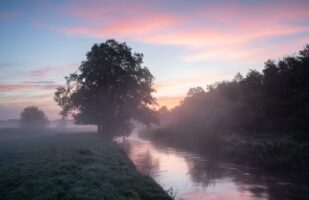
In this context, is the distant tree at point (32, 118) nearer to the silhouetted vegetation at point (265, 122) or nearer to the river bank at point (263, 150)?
the silhouetted vegetation at point (265, 122)

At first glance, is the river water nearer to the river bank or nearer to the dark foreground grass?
the river bank

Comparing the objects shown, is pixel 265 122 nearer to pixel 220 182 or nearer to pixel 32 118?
pixel 220 182

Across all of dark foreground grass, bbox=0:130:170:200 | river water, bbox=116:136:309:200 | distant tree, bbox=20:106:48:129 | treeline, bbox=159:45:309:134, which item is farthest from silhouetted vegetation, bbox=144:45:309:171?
distant tree, bbox=20:106:48:129

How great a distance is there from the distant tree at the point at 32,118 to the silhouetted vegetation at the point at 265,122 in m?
102

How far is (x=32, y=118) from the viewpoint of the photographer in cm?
16062

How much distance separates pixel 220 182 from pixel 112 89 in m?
40.7

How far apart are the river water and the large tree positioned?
27528mm

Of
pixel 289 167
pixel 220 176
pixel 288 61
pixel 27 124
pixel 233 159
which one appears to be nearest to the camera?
pixel 220 176

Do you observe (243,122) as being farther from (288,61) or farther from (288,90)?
(288,61)

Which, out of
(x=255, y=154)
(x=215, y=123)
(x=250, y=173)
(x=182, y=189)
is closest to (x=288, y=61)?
(x=215, y=123)

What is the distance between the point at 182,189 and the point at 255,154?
23.4 m

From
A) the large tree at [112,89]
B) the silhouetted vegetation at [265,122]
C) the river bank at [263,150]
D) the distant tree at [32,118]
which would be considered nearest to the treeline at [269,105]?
the silhouetted vegetation at [265,122]

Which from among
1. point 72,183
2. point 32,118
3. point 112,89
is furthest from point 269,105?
point 32,118

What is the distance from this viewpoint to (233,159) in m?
45.2
